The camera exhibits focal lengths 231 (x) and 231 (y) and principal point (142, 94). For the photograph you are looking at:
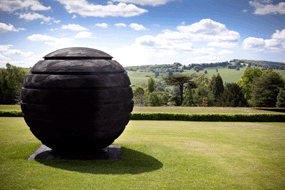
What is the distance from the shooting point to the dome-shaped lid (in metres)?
6.62

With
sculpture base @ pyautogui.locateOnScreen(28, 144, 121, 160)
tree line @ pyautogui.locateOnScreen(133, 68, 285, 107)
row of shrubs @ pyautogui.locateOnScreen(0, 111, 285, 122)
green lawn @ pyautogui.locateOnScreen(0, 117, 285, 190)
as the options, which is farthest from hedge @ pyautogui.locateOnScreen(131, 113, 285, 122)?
tree line @ pyautogui.locateOnScreen(133, 68, 285, 107)

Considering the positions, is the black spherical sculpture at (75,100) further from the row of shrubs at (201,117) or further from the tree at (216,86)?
the tree at (216,86)

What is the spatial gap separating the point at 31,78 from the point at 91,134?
7.67 ft

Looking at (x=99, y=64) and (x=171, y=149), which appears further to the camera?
(x=171, y=149)

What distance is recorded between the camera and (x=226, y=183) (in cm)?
587

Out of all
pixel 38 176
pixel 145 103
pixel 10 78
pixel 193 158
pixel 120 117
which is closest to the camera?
pixel 38 176

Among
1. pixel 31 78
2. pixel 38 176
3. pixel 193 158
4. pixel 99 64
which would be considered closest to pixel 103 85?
pixel 99 64

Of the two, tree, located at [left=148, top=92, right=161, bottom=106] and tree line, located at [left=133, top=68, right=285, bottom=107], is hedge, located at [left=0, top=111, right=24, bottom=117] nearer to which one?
tree line, located at [left=133, top=68, right=285, bottom=107]

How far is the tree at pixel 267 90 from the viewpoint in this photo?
2154 inches

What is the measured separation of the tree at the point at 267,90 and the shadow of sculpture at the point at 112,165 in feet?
183

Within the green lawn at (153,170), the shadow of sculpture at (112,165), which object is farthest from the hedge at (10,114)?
the shadow of sculpture at (112,165)

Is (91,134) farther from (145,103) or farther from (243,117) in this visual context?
(145,103)

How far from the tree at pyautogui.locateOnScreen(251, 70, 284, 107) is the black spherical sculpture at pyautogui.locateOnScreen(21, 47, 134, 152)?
56.6 meters

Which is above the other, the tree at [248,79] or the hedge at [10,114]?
the tree at [248,79]
